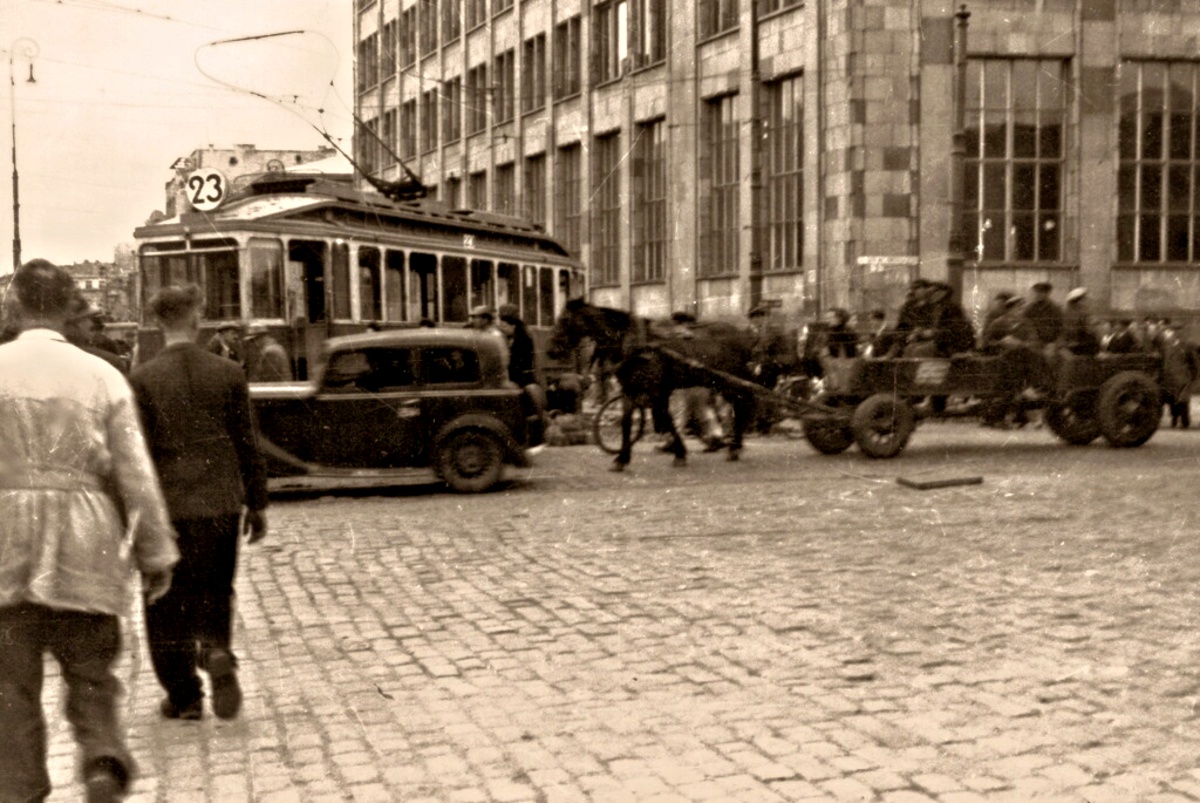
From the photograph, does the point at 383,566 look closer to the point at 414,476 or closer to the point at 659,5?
the point at 414,476

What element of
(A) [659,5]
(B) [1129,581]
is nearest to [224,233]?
(B) [1129,581]

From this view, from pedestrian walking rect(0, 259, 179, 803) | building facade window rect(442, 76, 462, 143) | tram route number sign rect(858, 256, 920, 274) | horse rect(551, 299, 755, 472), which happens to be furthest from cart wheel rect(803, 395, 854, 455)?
building facade window rect(442, 76, 462, 143)

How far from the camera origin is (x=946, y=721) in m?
6.00

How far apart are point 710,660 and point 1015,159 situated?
26.0 metres

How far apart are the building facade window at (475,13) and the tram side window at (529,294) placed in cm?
2413

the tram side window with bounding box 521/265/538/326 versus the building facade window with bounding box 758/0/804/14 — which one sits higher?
the building facade window with bounding box 758/0/804/14

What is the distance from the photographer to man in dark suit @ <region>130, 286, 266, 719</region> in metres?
6.26

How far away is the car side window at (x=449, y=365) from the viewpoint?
15.4 metres

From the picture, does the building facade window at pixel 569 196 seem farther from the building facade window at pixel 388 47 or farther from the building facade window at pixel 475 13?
the building facade window at pixel 388 47

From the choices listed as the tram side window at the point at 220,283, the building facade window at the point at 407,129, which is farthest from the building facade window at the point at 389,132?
the tram side window at the point at 220,283

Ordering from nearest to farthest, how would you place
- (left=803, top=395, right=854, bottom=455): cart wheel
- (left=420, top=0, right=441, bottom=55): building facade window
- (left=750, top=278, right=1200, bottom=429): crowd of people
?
(left=750, top=278, right=1200, bottom=429): crowd of people
(left=803, top=395, right=854, bottom=455): cart wheel
(left=420, top=0, right=441, bottom=55): building facade window

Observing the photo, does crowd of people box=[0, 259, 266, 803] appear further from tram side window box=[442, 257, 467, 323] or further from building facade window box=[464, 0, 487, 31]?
building facade window box=[464, 0, 487, 31]

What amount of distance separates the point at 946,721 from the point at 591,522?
6.98m

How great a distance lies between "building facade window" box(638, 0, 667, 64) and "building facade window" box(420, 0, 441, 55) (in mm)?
13951
